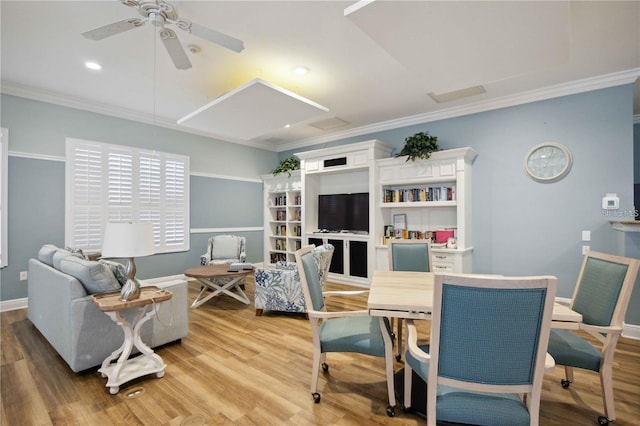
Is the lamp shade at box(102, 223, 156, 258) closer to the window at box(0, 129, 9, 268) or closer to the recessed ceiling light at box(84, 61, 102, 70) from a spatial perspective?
the recessed ceiling light at box(84, 61, 102, 70)

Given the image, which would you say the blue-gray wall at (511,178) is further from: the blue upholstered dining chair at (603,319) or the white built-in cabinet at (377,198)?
the blue upholstered dining chair at (603,319)

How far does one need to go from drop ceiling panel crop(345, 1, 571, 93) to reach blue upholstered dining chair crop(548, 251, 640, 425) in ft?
5.29

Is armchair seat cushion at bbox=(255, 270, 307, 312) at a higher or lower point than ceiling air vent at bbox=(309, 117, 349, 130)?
lower

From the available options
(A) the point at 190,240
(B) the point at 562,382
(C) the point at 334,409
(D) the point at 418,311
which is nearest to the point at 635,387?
(B) the point at 562,382

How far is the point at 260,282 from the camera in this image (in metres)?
3.73

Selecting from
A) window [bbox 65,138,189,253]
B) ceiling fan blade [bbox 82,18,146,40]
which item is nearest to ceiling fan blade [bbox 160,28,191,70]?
ceiling fan blade [bbox 82,18,146,40]

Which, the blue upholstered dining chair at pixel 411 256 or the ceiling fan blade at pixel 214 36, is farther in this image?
the blue upholstered dining chair at pixel 411 256

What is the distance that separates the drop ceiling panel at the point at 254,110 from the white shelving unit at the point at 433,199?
1849 mm

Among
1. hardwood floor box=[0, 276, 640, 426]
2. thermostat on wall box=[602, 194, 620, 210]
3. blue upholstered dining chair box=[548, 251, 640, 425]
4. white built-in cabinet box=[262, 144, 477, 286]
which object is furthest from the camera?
white built-in cabinet box=[262, 144, 477, 286]

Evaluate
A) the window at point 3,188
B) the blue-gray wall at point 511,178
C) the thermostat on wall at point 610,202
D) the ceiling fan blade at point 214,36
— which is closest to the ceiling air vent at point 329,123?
the blue-gray wall at point 511,178

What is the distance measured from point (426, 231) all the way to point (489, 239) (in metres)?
0.89

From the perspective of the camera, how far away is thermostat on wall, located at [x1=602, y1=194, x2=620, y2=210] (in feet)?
11.5

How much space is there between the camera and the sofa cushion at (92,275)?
2389mm

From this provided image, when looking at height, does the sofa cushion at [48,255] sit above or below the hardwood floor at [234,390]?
above
